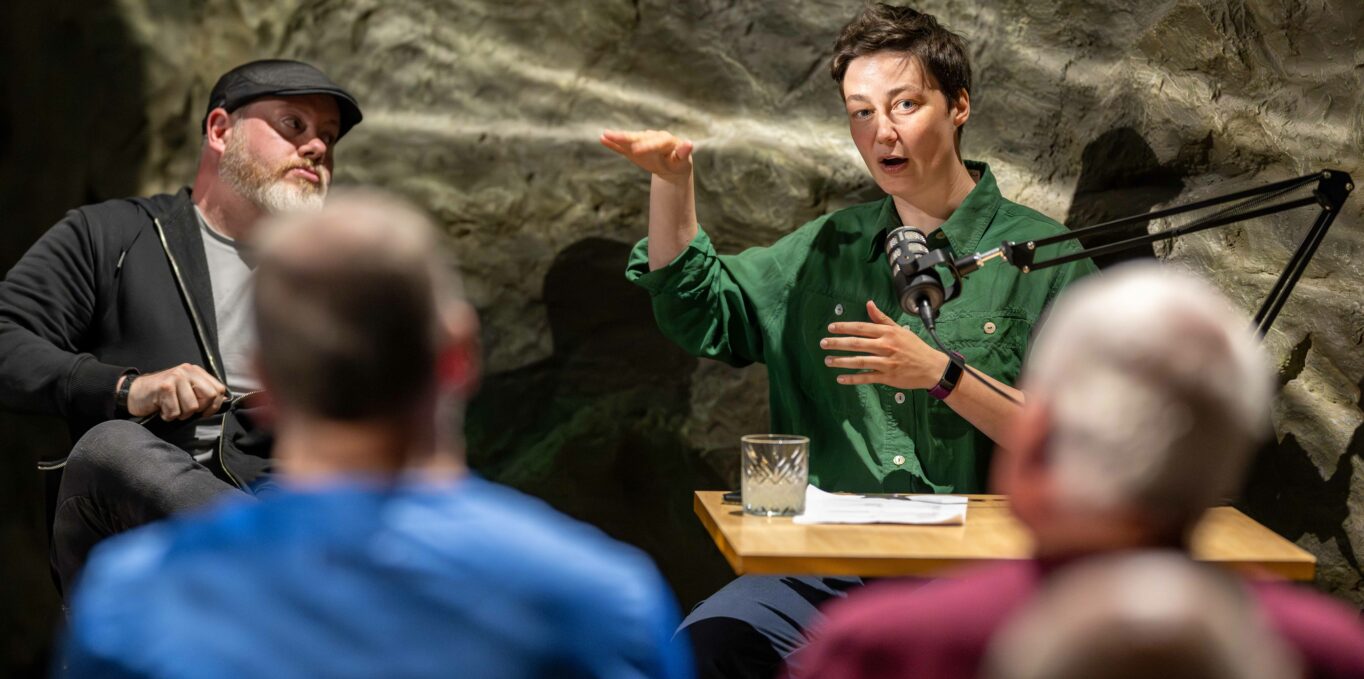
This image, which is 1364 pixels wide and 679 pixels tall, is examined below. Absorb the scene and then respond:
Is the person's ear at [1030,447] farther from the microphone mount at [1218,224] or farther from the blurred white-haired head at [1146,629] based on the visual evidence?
the microphone mount at [1218,224]

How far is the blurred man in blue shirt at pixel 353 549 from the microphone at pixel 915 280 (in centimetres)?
140

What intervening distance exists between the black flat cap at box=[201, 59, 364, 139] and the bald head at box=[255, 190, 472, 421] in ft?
7.43

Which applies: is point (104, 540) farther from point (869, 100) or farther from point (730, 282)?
point (869, 100)

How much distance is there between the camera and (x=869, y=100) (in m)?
2.99

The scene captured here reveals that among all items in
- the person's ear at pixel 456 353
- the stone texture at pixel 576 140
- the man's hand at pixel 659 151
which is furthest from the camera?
the stone texture at pixel 576 140

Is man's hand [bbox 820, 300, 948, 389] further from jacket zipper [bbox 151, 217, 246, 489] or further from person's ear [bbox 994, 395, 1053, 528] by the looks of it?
person's ear [bbox 994, 395, 1053, 528]

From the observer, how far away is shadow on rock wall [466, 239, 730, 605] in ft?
12.0

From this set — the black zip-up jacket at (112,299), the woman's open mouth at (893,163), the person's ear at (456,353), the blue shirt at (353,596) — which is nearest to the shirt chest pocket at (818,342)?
the woman's open mouth at (893,163)

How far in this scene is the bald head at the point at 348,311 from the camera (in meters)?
1.17

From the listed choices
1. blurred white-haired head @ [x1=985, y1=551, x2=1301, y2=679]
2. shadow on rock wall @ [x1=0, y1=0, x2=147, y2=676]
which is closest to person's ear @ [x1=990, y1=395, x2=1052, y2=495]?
blurred white-haired head @ [x1=985, y1=551, x2=1301, y2=679]

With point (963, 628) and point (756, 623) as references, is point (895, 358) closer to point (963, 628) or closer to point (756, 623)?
point (756, 623)

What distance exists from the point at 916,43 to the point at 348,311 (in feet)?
6.87

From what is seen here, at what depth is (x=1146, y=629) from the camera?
90 cm

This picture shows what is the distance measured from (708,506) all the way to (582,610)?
1.25 metres
